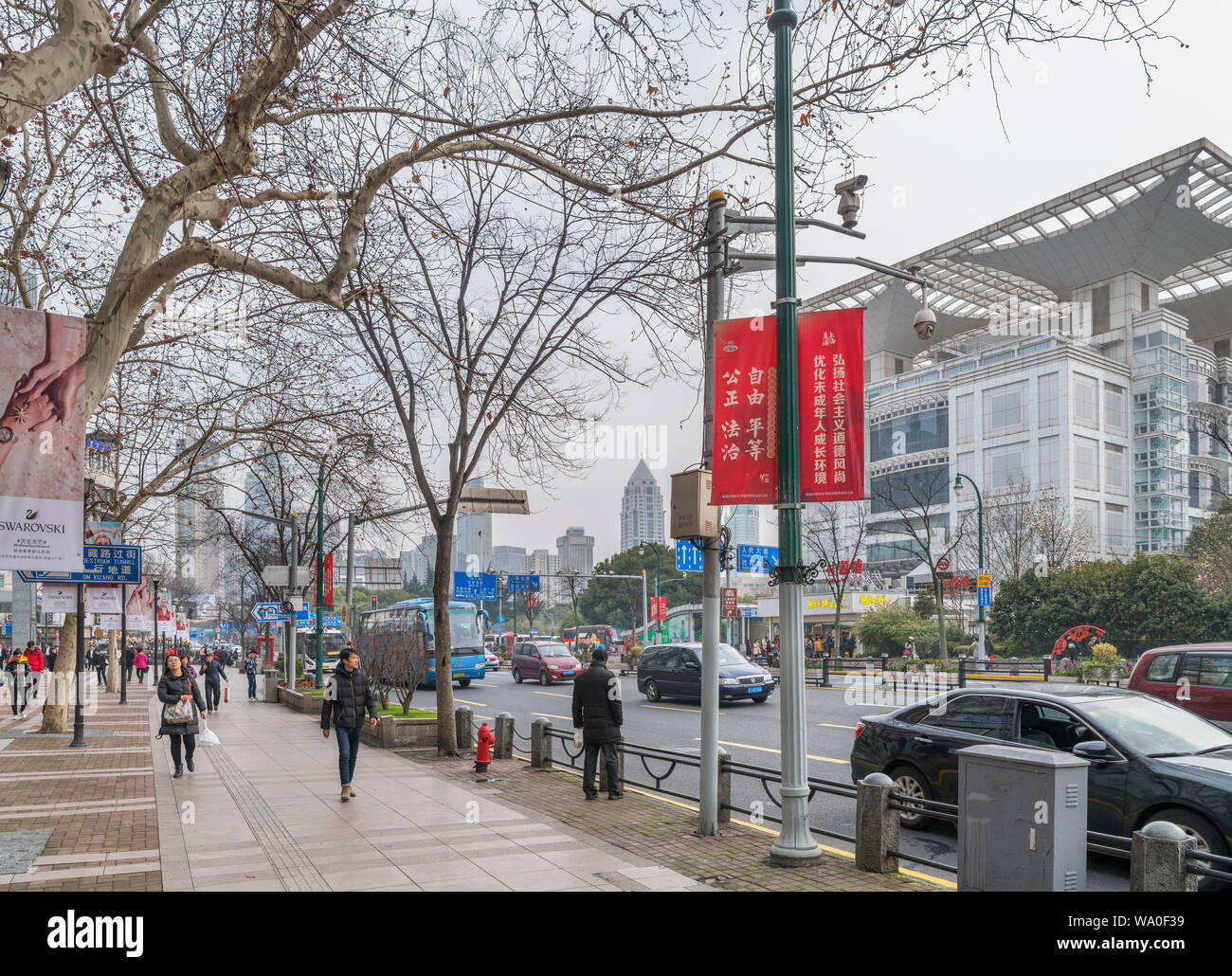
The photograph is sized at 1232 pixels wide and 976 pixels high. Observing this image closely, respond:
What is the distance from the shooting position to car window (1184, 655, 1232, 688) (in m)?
12.8

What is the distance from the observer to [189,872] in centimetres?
799

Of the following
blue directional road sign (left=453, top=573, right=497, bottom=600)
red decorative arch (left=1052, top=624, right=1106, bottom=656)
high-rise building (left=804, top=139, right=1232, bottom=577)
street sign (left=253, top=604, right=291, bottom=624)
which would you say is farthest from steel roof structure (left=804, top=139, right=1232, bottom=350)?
street sign (left=253, top=604, right=291, bottom=624)

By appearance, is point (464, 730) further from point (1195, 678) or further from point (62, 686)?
point (62, 686)

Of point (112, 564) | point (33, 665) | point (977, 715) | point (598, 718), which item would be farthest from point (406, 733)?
point (33, 665)

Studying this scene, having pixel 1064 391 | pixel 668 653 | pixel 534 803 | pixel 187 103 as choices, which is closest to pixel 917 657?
pixel 668 653

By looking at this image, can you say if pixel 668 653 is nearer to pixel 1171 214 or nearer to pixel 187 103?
pixel 187 103

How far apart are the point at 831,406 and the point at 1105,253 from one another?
70.3m

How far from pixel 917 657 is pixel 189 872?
41622 millimetres

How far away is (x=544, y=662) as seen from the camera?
39.8 meters

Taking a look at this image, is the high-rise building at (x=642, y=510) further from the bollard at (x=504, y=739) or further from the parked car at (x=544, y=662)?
the bollard at (x=504, y=739)

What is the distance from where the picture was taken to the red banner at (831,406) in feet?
28.2

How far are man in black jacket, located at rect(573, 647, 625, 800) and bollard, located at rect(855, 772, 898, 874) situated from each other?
4203 mm

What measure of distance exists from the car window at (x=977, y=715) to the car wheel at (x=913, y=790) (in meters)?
0.54
